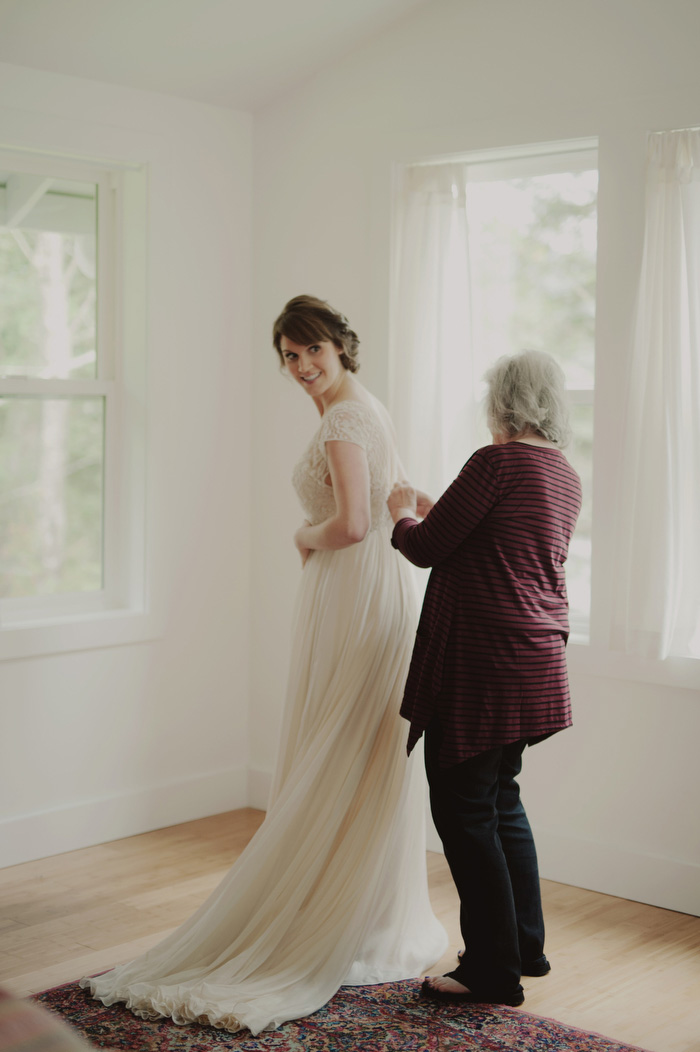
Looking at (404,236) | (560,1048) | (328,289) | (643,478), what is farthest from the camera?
(328,289)

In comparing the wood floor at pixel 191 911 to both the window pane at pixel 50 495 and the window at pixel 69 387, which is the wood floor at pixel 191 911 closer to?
the window at pixel 69 387

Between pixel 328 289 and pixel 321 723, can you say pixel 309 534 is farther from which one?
pixel 328 289

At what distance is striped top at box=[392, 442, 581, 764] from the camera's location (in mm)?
2656

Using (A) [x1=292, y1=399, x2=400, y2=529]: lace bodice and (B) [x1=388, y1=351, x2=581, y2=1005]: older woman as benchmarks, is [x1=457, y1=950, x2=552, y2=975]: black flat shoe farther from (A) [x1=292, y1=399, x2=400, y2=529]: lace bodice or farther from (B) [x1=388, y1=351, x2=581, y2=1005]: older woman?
(A) [x1=292, y1=399, x2=400, y2=529]: lace bodice

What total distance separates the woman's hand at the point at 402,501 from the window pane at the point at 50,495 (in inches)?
66.3

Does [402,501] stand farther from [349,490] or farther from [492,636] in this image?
[492,636]

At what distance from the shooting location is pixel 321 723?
9.93 feet

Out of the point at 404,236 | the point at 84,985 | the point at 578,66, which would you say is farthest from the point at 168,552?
the point at 578,66

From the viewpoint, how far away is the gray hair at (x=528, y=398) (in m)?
2.73

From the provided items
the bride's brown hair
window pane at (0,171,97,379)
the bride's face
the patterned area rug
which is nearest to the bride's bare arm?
the bride's face

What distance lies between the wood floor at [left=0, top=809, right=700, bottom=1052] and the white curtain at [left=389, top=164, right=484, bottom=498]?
5.02 ft

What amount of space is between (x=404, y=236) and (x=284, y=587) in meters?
1.49

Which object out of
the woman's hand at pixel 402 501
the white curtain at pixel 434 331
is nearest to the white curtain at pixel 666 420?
the white curtain at pixel 434 331

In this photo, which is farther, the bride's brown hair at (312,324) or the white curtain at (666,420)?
the white curtain at (666,420)
